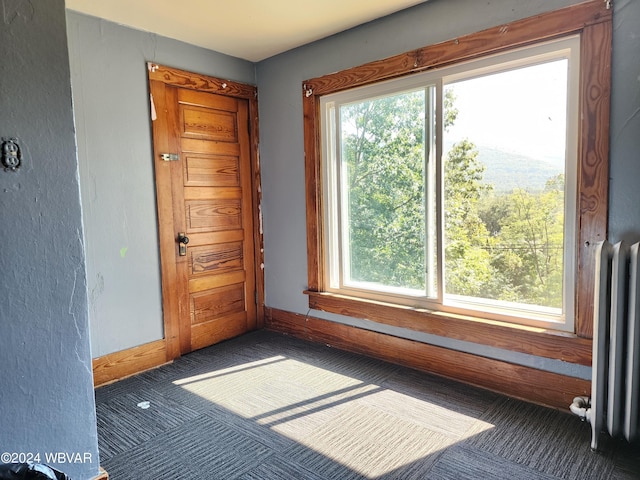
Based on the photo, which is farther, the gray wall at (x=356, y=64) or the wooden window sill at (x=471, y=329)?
the wooden window sill at (x=471, y=329)

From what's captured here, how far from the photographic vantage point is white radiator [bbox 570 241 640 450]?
5.84 feet

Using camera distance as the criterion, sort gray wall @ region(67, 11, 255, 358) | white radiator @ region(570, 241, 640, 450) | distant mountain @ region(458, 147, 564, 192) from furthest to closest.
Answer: gray wall @ region(67, 11, 255, 358) → distant mountain @ region(458, 147, 564, 192) → white radiator @ region(570, 241, 640, 450)

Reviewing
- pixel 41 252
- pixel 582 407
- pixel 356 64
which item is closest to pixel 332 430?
pixel 582 407

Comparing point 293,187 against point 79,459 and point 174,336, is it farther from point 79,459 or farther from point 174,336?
point 79,459

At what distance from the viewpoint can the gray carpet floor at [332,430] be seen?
6.08 ft

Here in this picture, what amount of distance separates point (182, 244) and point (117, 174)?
2.32ft

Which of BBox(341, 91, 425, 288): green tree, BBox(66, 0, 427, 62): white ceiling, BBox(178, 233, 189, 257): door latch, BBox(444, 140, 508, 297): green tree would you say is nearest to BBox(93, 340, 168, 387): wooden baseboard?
BBox(178, 233, 189, 257): door latch

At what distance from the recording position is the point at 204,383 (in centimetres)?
278

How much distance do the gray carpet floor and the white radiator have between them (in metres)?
0.19

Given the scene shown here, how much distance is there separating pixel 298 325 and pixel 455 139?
2.01 metres

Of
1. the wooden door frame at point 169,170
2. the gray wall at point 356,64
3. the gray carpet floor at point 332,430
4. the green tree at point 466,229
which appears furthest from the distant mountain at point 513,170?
the wooden door frame at point 169,170

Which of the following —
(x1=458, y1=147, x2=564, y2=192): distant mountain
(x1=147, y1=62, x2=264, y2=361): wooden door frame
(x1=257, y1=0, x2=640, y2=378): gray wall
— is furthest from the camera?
(x1=147, y1=62, x2=264, y2=361): wooden door frame

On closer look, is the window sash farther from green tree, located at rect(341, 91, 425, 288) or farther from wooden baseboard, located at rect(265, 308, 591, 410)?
wooden baseboard, located at rect(265, 308, 591, 410)

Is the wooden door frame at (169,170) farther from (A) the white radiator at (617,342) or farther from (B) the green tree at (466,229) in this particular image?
(A) the white radiator at (617,342)
